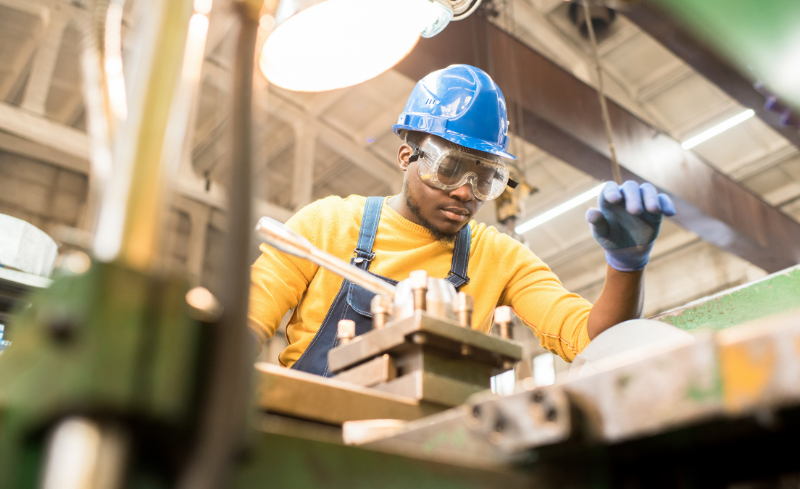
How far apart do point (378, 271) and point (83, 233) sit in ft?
5.19

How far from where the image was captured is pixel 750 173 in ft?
22.9

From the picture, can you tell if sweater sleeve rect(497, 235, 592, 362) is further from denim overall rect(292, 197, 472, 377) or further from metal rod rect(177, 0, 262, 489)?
metal rod rect(177, 0, 262, 489)

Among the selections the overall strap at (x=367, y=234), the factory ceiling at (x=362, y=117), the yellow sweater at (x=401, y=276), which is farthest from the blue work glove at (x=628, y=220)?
the factory ceiling at (x=362, y=117)

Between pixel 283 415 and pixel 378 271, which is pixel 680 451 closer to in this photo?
pixel 283 415

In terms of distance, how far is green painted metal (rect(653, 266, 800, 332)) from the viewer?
5.72ft

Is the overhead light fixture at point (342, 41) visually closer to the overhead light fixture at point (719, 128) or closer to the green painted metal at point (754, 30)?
the green painted metal at point (754, 30)

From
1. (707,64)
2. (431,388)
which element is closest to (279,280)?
(431,388)

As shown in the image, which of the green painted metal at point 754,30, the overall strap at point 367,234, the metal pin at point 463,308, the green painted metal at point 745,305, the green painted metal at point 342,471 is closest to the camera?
the green painted metal at point 342,471

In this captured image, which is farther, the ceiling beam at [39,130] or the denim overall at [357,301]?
the ceiling beam at [39,130]

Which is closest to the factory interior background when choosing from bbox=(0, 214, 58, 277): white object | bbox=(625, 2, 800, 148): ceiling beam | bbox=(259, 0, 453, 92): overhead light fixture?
bbox=(625, 2, 800, 148): ceiling beam

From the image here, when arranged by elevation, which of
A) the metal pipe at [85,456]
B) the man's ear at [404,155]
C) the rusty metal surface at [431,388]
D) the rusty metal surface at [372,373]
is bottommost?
the metal pipe at [85,456]

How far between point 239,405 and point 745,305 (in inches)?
69.7

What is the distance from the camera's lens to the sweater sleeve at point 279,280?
1.78 m

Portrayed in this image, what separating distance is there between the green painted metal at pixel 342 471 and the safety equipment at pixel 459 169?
5.10 ft
